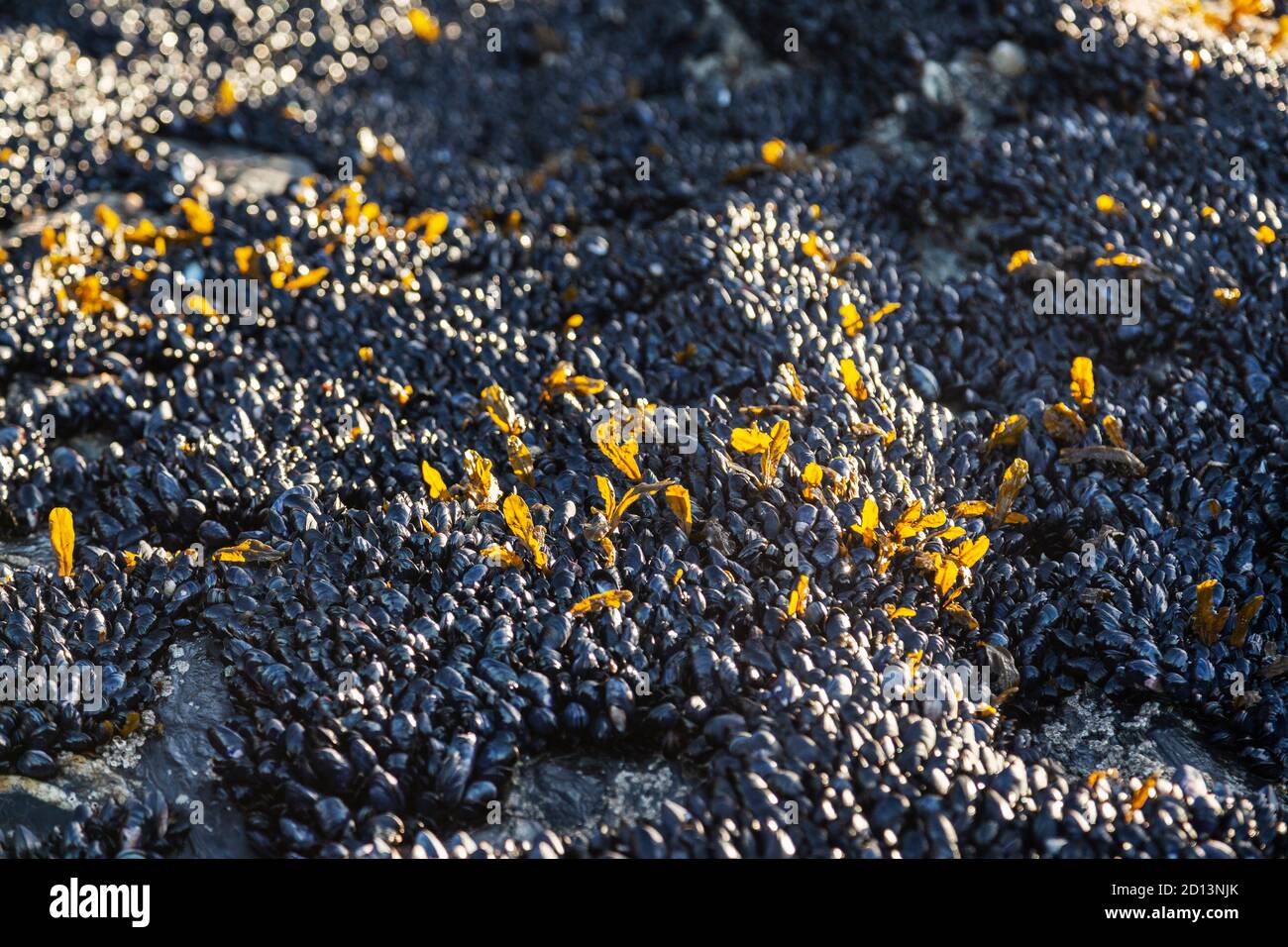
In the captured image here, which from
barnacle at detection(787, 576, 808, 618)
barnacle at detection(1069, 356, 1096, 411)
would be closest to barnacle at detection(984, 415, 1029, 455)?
barnacle at detection(1069, 356, 1096, 411)

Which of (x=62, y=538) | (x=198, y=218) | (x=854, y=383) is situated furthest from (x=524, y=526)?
(x=198, y=218)

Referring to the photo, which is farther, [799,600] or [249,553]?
[249,553]

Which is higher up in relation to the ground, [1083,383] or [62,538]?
[1083,383]

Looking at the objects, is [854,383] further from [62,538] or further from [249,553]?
[62,538]

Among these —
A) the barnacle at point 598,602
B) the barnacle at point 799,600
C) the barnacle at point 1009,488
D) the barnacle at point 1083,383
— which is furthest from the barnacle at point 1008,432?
the barnacle at point 598,602
